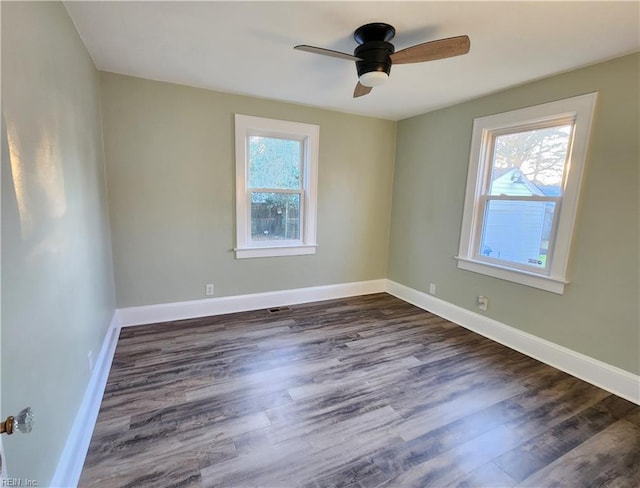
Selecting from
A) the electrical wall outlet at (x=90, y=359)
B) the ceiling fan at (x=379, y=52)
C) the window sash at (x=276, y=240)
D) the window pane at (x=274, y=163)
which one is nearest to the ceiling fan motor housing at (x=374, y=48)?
the ceiling fan at (x=379, y=52)

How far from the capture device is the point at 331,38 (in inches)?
78.9

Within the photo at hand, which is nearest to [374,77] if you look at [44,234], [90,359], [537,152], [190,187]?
[537,152]

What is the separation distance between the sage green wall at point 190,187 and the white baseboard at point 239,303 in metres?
0.08

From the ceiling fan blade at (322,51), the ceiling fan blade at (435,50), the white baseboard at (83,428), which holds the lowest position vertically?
the white baseboard at (83,428)

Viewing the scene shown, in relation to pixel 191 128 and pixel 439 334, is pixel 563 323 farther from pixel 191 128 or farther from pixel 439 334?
pixel 191 128

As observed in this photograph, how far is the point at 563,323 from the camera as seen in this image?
249cm

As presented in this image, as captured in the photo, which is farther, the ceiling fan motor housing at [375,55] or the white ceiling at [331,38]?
the ceiling fan motor housing at [375,55]

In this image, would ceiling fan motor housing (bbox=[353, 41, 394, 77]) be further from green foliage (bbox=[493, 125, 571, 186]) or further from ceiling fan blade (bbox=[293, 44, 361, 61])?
green foliage (bbox=[493, 125, 571, 186])

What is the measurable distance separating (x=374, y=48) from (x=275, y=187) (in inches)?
77.3

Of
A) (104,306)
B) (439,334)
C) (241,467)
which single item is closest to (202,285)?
(104,306)

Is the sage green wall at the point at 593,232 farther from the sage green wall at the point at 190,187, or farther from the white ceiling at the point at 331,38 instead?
the sage green wall at the point at 190,187

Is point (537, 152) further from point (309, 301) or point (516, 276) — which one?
point (309, 301)

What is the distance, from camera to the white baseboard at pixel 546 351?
2.16m

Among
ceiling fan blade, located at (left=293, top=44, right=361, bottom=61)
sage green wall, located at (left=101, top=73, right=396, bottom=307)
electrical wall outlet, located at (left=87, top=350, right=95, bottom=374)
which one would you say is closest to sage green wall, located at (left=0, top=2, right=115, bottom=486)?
electrical wall outlet, located at (left=87, top=350, right=95, bottom=374)
